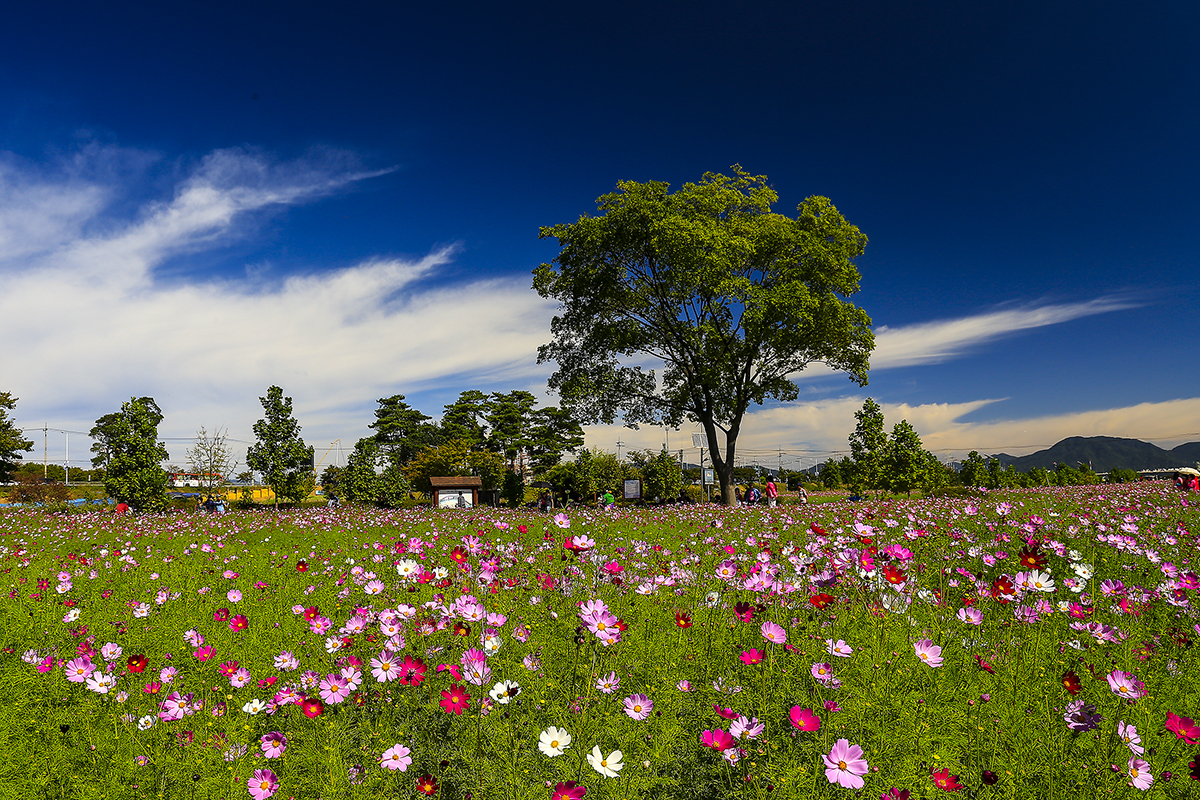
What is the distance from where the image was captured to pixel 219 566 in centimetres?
761

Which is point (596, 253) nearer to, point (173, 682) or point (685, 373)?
Result: point (685, 373)

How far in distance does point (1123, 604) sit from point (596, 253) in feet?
64.4

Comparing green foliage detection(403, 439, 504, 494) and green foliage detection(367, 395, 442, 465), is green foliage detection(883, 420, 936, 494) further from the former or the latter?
green foliage detection(367, 395, 442, 465)

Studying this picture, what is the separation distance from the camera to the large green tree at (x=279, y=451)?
2684 cm

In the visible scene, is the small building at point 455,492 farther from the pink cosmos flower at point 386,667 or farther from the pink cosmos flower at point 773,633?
the pink cosmos flower at point 773,633

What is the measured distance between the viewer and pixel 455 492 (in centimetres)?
2992

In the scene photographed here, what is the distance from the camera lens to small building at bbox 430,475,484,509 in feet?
95.7

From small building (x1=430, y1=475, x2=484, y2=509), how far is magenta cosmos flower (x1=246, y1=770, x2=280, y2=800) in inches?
1056

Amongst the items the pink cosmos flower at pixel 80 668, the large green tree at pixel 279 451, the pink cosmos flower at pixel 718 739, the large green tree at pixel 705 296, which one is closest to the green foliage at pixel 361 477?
the large green tree at pixel 279 451

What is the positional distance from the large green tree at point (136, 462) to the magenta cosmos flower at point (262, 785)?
25.0 metres

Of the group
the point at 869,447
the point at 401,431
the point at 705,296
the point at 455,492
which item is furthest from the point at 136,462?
the point at 401,431

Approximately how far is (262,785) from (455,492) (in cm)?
2854

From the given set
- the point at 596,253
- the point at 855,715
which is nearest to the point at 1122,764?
the point at 855,715

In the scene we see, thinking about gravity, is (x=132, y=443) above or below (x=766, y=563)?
above
